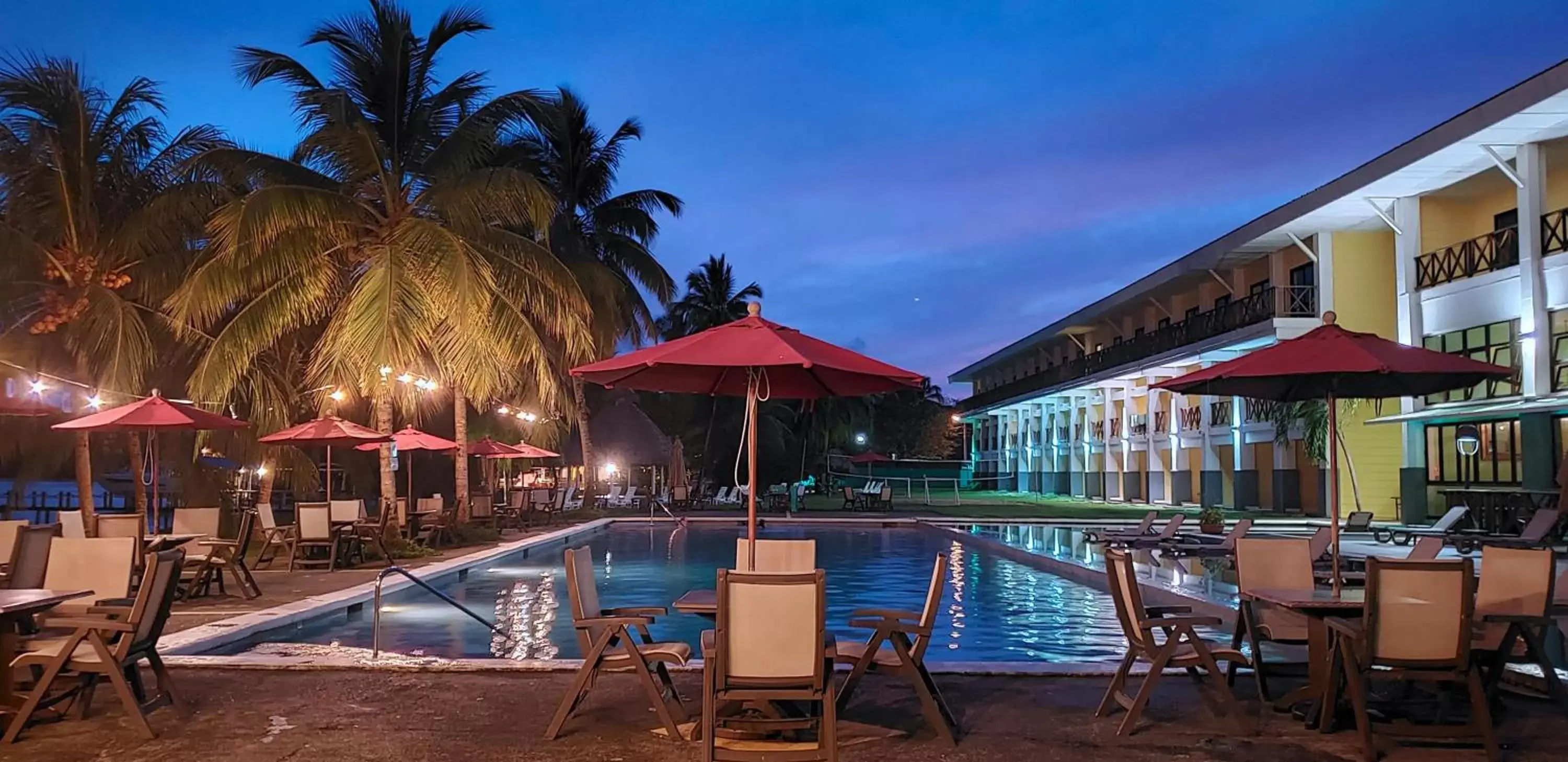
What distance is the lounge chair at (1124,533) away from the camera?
60.3 feet

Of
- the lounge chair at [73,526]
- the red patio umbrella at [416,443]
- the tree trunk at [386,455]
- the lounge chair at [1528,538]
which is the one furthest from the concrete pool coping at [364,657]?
the lounge chair at [1528,538]

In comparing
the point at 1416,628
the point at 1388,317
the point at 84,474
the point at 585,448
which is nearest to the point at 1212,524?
the point at 1388,317

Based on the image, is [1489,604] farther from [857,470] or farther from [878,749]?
[857,470]

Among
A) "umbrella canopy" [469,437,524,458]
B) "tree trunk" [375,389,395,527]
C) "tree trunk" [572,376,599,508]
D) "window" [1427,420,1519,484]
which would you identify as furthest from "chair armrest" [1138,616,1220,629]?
"tree trunk" [572,376,599,508]

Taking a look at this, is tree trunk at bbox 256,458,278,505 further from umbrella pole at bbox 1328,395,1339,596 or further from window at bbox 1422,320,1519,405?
window at bbox 1422,320,1519,405

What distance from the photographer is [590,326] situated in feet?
74.0

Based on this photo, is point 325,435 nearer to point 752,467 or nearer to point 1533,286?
point 752,467

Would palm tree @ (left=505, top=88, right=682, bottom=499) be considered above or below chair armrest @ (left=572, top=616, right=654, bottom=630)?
above

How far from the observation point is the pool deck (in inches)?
200

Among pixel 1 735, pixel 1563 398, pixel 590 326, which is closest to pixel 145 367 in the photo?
pixel 590 326

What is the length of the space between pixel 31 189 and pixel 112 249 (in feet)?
5.93

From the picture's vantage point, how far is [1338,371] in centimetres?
636

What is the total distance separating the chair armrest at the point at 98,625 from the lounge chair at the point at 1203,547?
42.2ft

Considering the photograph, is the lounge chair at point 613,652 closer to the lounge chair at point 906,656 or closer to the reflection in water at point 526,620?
the lounge chair at point 906,656
